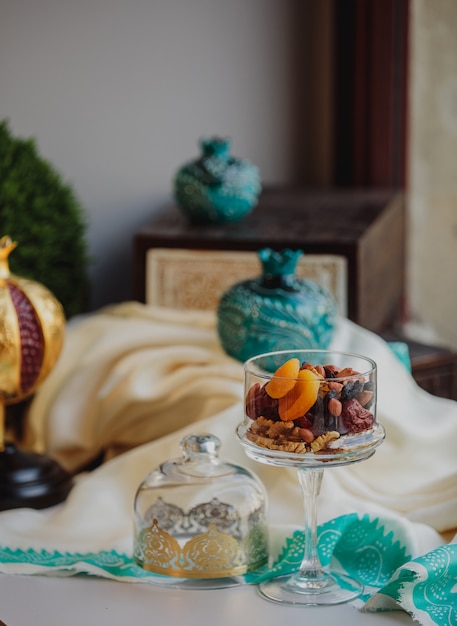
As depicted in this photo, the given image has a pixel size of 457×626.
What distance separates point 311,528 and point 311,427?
5.9 inches

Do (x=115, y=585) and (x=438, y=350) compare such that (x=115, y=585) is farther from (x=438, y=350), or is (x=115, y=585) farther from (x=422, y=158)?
(x=422, y=158)

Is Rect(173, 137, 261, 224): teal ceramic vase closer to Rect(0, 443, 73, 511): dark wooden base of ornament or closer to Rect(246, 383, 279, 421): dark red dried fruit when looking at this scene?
Rect(0, 443, 73, 511): dark wooden base of ornament

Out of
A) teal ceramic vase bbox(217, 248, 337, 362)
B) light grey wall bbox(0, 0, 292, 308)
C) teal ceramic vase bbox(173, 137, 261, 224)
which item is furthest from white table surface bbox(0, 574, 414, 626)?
light grey wall bbox(0, 0, 292, 308)

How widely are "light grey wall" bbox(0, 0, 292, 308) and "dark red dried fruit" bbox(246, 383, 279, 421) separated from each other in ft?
5.92

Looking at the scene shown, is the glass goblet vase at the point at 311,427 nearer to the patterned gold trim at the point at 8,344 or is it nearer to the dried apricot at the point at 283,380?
the dried apricot at the point at 283,380

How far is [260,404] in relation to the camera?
4.10 feet

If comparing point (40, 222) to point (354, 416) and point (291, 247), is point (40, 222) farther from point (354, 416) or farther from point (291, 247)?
point (354, 416)

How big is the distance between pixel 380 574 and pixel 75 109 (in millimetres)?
1898

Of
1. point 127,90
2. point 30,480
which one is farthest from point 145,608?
point 127,90

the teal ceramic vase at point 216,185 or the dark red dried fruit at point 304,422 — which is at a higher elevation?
the teal ceramic vase at point 216,185

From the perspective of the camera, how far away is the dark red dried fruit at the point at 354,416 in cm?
123

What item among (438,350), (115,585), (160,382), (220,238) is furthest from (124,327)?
(115,585)

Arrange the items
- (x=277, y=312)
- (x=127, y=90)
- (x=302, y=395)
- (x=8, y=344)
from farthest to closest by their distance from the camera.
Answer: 1. (x=127, y=90)
2. (x=277, y=312)
3. (x=8, y=344)
4. (x=302, y=395)

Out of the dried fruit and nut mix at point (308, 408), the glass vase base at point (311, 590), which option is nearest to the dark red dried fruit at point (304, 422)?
the dried fruit and nut mix at point (308, 408)
